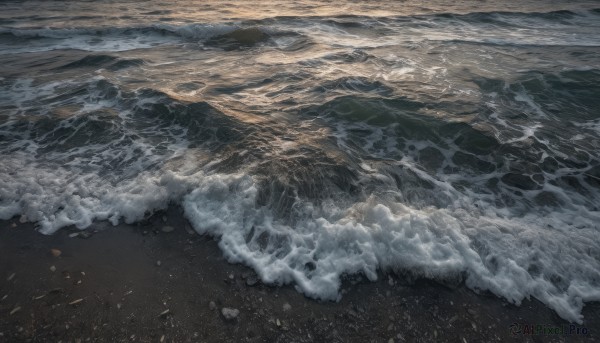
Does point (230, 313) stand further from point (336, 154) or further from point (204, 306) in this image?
point (336, 154)

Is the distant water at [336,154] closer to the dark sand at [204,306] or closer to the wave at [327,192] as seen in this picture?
the wave at [327,192]

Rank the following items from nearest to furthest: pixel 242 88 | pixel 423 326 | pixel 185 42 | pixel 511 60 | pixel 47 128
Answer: pixel 423 326 < pixel 47 128 < pixel 242 88 < pixel 511 60 < pixel 185 42

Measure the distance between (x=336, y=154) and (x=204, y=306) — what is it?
3442mm

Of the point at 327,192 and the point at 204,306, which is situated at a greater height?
the point at 327,192

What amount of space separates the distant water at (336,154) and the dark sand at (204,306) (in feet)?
0.73

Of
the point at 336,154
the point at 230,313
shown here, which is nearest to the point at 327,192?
the point at 336,154

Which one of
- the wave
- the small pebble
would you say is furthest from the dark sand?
the wave

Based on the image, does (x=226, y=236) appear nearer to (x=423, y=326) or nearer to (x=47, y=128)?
(x=423, y=326)

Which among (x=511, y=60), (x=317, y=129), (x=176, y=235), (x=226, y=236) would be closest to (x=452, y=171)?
(x=317, y=129)

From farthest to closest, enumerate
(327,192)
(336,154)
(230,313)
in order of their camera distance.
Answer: (336,154) → (327,192) → (230,313)

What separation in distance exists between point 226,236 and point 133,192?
1.80 meters

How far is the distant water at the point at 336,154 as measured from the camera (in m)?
4.03

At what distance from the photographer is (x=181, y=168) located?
5.46 m

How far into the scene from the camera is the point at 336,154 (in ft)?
19.3
